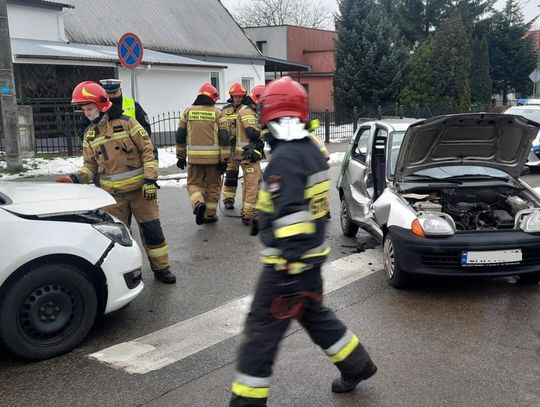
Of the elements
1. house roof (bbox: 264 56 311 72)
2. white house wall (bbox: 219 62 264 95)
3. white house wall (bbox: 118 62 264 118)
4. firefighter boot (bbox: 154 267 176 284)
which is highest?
house roof (bbox: 264 56 311 72)

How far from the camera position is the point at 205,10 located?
98.4 ft

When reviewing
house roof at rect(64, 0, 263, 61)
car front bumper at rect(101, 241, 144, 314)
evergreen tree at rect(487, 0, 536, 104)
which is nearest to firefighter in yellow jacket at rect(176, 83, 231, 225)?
car front bumper at rect(101, 241, 144, 314)

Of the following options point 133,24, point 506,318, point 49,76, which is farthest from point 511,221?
point 133,24

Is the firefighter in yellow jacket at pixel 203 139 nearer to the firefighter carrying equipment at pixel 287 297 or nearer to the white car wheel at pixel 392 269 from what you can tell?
the white car wheel at pixel 392 269

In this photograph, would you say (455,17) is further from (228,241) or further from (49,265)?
(49,265)

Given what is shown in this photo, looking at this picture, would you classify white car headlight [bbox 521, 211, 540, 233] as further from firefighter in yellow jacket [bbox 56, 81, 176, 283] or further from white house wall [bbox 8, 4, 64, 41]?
white house wall [bbox 8, 4, 64, 41]

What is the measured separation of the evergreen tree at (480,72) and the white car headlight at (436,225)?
3614cm

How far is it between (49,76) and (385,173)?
51.3 feet

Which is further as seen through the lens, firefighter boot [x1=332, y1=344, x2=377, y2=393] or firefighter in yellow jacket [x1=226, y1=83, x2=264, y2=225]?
firefighter in yellow jacket [x1=226, y1=83, x2=264, y2=225]

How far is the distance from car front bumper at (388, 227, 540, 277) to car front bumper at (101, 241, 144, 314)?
7.60ft

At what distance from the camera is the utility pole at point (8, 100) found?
12.1m

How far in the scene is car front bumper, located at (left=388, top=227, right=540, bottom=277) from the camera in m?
4.85

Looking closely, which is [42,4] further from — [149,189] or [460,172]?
[460,172]

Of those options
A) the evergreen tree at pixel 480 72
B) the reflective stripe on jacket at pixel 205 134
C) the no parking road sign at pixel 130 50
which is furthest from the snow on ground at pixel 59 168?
the evergreen tree at pixel 480 72
